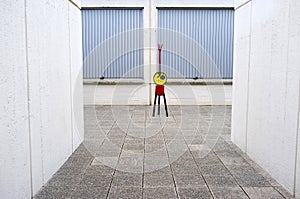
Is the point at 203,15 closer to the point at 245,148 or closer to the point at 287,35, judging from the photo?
the point at 245,148

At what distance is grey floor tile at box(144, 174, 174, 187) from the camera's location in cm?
334

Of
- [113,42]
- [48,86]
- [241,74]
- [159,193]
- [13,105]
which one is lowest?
[159,193]

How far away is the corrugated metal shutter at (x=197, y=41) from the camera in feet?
33.0

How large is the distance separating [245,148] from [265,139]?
819 millimetres

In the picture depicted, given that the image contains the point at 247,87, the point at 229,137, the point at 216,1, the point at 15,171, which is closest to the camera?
the point at 15,171

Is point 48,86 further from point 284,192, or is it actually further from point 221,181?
point 284,192

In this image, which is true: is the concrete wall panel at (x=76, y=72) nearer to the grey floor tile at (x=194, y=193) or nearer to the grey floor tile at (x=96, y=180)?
the grey floor tile at (x=96, y=180)

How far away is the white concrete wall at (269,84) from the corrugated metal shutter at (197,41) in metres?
5.20

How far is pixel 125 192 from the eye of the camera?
312 cm

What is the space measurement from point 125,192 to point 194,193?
2.34ft

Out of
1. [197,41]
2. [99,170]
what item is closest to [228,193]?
[99,170]

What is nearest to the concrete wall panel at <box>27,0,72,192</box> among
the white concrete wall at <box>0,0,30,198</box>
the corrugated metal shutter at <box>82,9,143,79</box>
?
the white concrete wall at <box>0,0,30,198</box>

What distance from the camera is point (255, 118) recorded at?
410 centimetres

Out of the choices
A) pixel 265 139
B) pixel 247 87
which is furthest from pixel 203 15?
pixel 265 139
